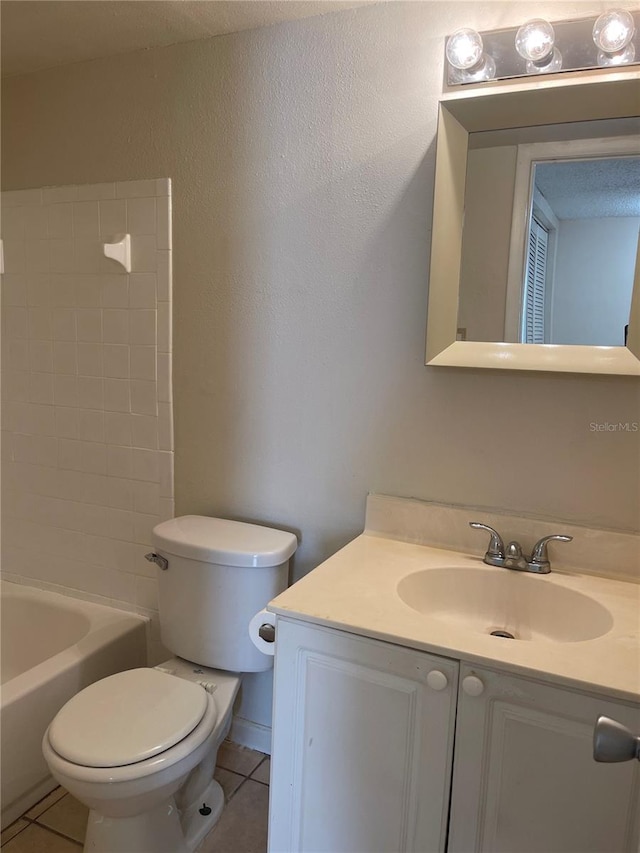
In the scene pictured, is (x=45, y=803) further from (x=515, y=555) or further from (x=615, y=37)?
(x=615, y=37)

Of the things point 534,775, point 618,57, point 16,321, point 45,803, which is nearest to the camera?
point 534,775

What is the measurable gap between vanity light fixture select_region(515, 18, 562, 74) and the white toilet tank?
4.24 feet

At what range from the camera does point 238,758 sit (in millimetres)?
1926

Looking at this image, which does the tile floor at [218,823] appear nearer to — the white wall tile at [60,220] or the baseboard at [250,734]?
the baseboard at [250,734]

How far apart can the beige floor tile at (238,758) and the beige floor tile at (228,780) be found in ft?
0.05

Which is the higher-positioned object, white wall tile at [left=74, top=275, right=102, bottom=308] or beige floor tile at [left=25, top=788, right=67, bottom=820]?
white wall tile at [left=74, top=275, right=102, bottom=308]

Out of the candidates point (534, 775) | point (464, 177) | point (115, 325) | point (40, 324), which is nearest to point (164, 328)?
point (115, 325)

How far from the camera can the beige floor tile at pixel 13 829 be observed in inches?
64.0

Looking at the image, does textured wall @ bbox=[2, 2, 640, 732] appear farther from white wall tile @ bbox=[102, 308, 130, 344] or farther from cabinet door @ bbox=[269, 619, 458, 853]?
cabinet door @ bbox=[269, 619, 458, 853]

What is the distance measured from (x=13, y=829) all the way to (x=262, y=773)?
687mm

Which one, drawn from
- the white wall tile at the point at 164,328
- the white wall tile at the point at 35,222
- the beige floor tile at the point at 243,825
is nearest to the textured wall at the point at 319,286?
the white wall tile at the point at 164,328

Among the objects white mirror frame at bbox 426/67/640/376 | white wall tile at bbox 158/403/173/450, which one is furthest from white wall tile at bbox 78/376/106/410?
white mirror frame at bbox 426/67/640/376

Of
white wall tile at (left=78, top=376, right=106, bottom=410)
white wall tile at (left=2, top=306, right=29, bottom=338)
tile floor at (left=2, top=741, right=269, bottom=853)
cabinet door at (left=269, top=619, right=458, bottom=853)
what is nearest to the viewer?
cabinet door at (left=269, top=619, right=458, bottom=853)

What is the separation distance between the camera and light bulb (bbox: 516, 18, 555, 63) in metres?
1.31
